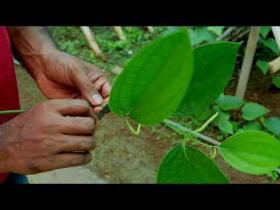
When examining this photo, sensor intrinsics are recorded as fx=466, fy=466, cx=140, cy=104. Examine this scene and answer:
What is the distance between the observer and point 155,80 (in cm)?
32

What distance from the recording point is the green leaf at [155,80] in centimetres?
29

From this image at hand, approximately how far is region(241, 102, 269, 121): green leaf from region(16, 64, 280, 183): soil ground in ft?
0.80

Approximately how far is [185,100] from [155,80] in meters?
0.09

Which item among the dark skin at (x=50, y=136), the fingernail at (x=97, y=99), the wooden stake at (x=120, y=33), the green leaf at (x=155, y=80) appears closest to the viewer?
the green leaf at (x=155, y=80)

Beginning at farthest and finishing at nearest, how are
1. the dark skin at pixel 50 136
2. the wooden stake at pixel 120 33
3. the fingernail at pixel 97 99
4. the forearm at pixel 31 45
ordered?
the wooden stake at pixel 120 33
the forearm at pixel 31 45
the fingernail at pixel 97 99
the dark skin at pixel 50 136

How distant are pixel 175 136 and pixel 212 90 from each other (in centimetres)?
198

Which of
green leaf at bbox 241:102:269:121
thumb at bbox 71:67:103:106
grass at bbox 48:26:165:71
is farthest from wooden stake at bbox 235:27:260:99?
thumb at bbox 71:67:103:106

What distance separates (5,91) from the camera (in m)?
1.00

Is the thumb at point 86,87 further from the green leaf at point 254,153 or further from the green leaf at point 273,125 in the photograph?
the green leaf at point 273,125

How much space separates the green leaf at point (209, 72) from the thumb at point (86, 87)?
410 mm

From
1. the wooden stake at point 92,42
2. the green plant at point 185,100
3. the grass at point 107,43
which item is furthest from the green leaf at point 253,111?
the green plant at point 185,100

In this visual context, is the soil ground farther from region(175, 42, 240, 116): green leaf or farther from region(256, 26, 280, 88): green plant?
region(175, 42, 240, 116): green leaf
